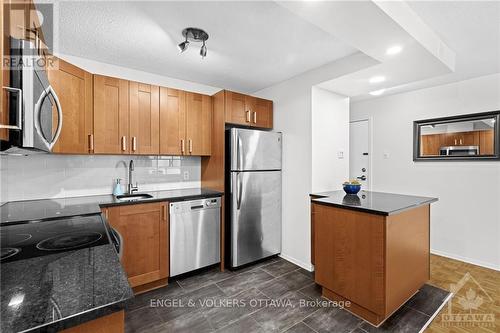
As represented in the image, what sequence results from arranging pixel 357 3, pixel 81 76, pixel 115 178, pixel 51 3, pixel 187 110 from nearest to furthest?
pixel 357 3 → pixel 51 3 → pixel 81 76 → pixel 115 178 → pixel 187 110

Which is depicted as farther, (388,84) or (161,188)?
(161,188)

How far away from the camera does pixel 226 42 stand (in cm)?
226

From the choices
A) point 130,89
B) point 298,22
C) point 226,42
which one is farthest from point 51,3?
point 298,22

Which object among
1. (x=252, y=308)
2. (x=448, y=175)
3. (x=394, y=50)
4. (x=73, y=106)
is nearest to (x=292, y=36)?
(x=394, y=50)

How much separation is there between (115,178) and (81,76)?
112 centimetres

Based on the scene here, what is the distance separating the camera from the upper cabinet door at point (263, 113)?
3.24 m

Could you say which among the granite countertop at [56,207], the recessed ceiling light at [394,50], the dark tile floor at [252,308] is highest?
the recessed ceiling light at [394,50]

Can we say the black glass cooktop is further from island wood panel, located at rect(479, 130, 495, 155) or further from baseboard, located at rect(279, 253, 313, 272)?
island wood panel, located at rect(479, 130, 495, 155)

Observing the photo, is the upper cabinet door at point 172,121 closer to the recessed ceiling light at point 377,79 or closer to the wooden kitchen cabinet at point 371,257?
the wooden kitchen cabinet at point 371,257

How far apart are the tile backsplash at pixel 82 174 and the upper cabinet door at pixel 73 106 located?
15.1 inches

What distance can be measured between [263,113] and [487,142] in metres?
2.89

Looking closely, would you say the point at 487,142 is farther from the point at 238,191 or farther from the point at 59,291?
the point at 59,291

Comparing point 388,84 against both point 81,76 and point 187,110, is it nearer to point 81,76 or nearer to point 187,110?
point 187,110

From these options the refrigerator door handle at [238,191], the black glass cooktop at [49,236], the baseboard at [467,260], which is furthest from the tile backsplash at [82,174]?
the baseboard at [467,260]
